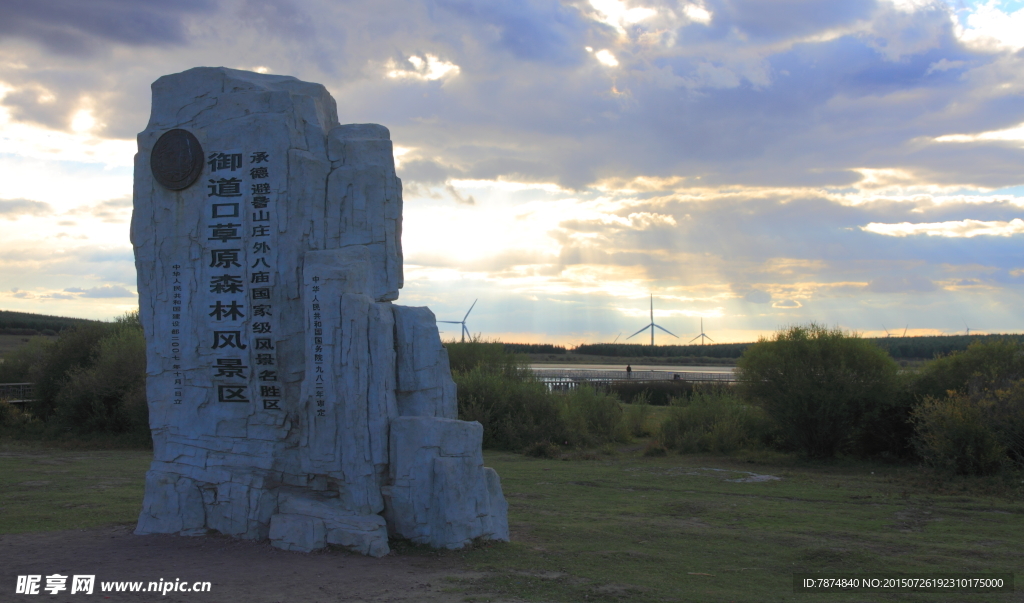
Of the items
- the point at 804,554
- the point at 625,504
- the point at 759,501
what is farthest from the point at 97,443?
the point at 804,554

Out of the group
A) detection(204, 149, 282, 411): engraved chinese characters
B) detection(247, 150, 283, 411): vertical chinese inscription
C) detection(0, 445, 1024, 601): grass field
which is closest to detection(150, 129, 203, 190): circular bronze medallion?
detection(204, 149, 282, 411): engraved chinese characters

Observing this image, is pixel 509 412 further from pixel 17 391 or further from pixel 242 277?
pixel 17 391

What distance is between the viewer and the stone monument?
335 inches

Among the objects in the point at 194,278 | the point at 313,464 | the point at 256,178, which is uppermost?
the point at 256,178

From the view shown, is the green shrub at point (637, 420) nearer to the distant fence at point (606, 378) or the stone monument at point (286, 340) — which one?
the distant fence at point (606, 378)

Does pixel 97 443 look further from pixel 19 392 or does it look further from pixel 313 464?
pixel 313 464

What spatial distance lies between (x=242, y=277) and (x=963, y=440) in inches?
579

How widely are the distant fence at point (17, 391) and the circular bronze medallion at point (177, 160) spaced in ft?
70.6

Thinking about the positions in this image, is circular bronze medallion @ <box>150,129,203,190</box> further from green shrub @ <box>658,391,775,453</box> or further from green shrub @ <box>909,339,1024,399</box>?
green shrub @ <box>909,339,1024,399</box>

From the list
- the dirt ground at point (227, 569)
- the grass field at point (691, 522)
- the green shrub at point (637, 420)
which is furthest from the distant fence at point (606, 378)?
the dirt ground at point (227, 569)

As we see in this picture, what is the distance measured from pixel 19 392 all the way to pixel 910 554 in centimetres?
2996

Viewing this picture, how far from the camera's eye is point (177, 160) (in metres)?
9.38

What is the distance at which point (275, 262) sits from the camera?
8969mm

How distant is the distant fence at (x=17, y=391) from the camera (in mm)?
26359
